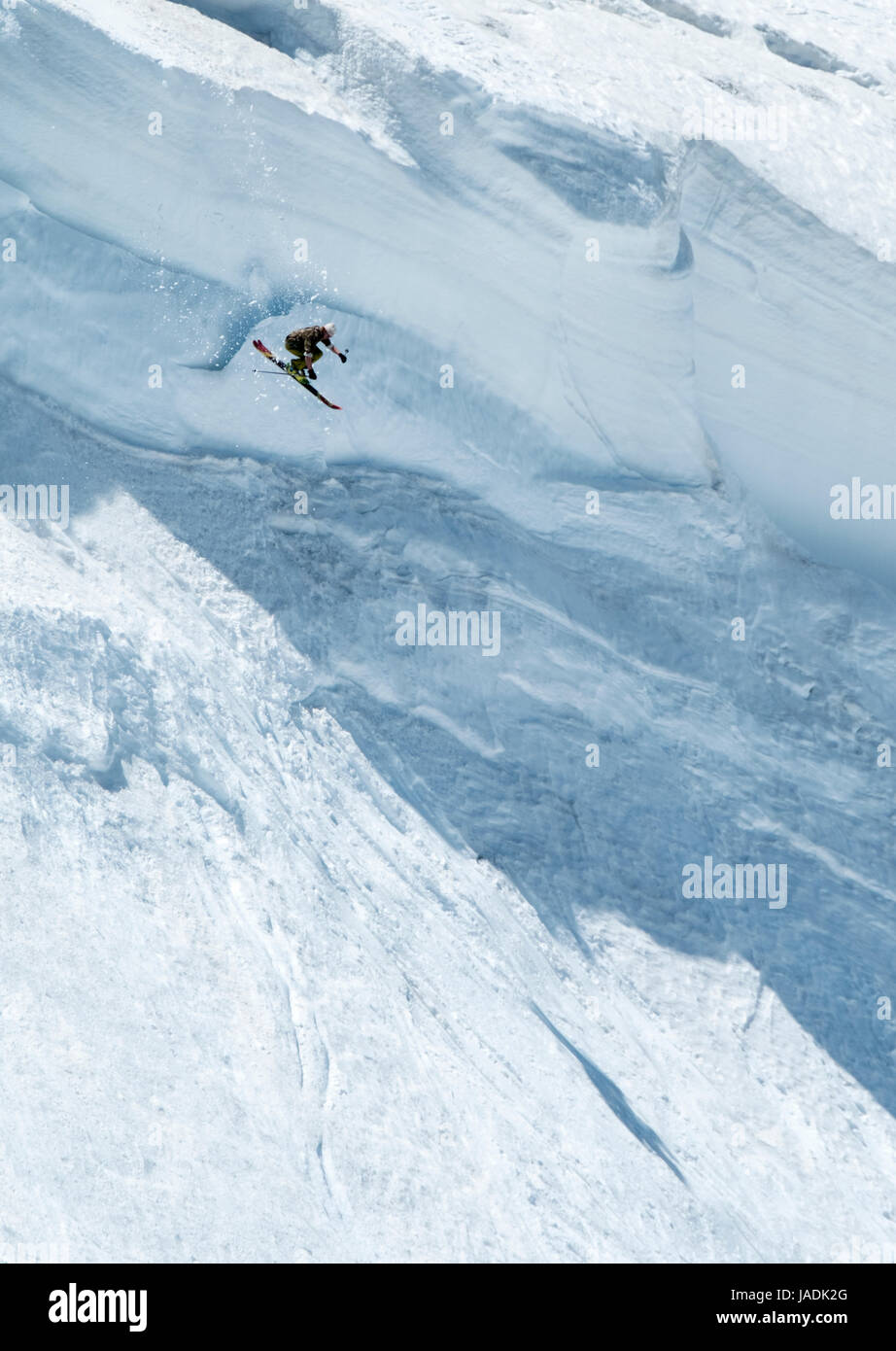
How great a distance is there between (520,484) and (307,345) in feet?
9.83

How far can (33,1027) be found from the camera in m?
10.5

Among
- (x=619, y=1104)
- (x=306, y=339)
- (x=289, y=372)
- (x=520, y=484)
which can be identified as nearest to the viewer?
(x=619, y=1104)

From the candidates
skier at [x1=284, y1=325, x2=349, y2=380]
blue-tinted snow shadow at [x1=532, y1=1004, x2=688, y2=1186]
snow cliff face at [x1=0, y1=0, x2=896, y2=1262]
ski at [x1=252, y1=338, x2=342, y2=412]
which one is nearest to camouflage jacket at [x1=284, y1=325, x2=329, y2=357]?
skier at [x1=284, y1=325, x2=349, y2=380]

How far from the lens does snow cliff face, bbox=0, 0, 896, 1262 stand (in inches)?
564

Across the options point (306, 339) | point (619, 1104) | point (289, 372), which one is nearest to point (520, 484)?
point (289, 372)

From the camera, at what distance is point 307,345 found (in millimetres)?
14203

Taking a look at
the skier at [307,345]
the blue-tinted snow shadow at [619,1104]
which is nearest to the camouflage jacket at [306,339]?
the skier at [307,345]

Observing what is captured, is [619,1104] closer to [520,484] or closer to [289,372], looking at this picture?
[520,484]

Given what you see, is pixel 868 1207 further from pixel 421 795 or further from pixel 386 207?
pixel 386 207

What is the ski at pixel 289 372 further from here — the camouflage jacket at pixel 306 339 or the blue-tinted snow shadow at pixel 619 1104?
the blue-tinted snow shadow at pixel 619 1104

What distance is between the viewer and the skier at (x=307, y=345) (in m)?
13.9

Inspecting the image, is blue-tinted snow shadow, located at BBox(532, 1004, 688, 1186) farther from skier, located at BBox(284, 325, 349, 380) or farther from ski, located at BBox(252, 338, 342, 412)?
skier, located at BBox(284, 325, 349, 380)

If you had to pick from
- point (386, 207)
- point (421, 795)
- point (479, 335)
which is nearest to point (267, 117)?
point (386, 207)

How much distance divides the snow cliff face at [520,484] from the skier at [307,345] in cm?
93
